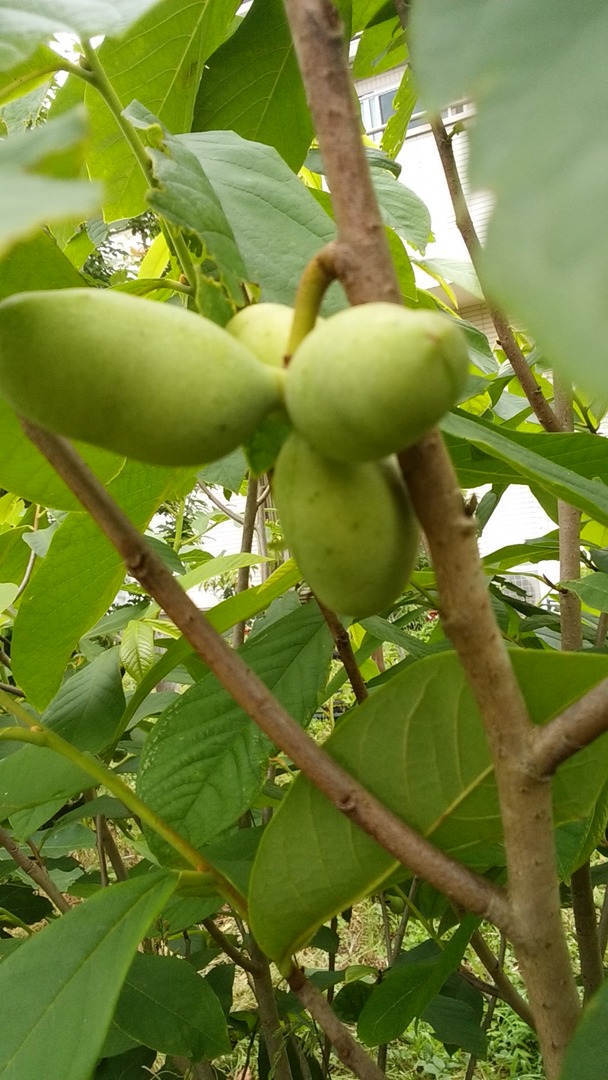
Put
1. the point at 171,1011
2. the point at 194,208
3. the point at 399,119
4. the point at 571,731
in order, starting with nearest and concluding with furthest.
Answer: the point at 571,731
the point at 194,208
the point at 171,1011
the point at 399,119

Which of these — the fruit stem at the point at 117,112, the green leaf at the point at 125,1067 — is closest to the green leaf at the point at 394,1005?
the green leaf at the point at 125,1067

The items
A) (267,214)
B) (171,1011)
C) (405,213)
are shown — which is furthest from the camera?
(405,213)

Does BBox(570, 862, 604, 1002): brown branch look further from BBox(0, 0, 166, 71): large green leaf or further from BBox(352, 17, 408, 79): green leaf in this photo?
BBox(352, 17, 408, 79): green leaf

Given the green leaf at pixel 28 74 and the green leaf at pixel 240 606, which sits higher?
the green leaf at pixel 28 74

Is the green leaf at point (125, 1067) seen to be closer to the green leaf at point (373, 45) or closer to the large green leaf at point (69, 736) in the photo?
the large green leaf at point (69, 736)

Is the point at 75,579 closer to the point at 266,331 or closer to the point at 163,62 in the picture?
the point at 266,331

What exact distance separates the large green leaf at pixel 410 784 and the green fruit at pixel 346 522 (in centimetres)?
12

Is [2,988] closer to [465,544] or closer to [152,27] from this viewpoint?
[465,544]

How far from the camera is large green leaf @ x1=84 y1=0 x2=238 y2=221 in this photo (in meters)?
0.76

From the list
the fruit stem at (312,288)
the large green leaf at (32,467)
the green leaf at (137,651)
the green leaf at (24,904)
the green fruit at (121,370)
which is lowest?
the green fruit at (121,370)

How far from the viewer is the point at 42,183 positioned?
0.65 ft

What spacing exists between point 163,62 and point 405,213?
33 centimetres

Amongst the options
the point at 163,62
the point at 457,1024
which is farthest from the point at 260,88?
the point at 457,1024

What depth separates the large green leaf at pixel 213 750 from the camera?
1.94 feet
